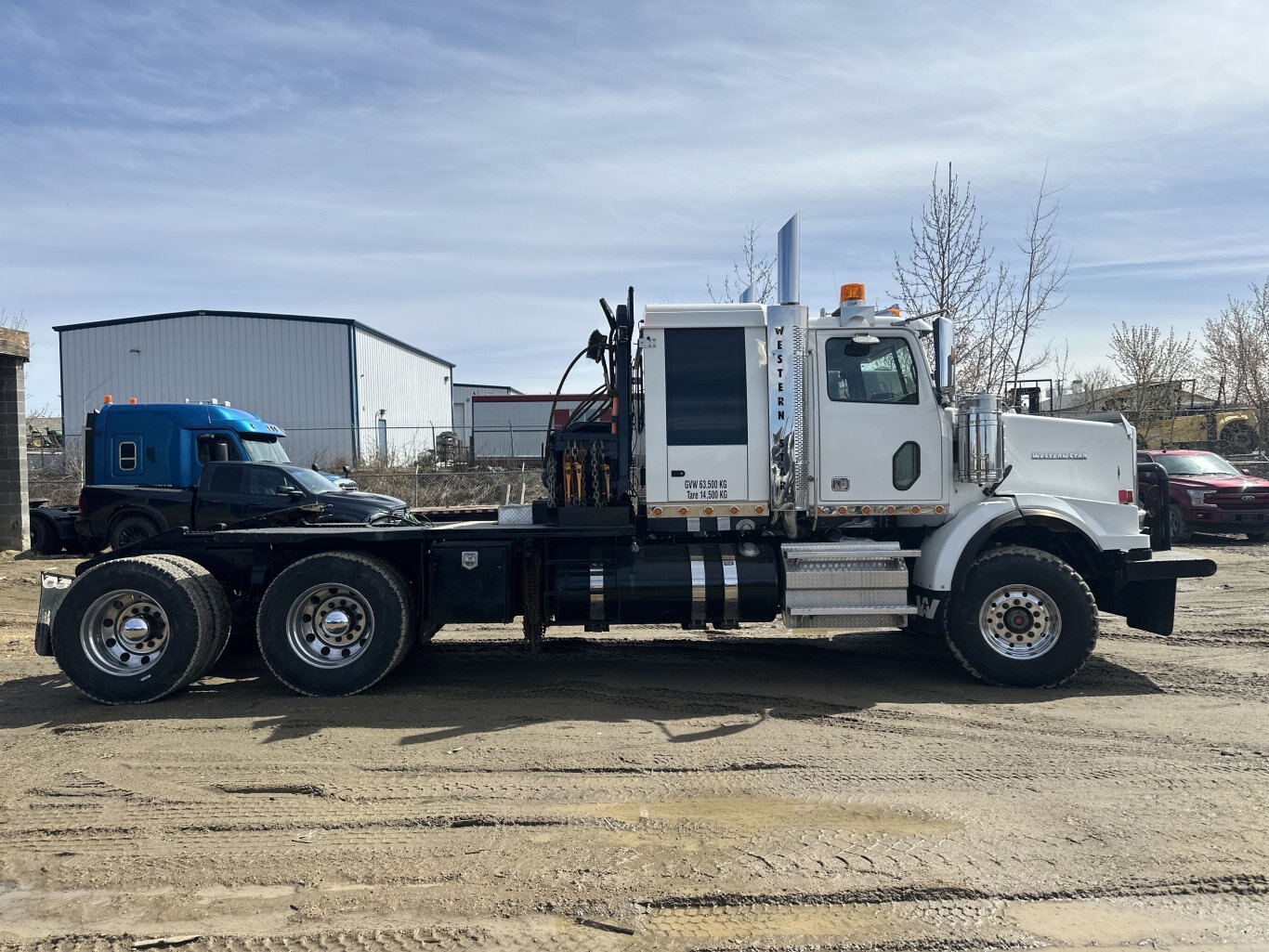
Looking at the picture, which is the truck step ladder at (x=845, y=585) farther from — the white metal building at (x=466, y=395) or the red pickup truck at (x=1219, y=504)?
the white metal building at (x=466, y=395)

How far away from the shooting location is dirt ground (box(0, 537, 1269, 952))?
361 cm

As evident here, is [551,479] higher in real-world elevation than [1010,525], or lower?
higher


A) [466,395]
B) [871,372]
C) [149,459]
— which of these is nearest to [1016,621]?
[871,372]

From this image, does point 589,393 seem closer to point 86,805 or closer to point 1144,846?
point 86,805

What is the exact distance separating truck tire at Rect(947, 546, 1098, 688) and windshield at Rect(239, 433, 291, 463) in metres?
11.8

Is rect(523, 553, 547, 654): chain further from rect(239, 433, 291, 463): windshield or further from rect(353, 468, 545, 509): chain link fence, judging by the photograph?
rect(353, 468, 545, 509): chain link fence

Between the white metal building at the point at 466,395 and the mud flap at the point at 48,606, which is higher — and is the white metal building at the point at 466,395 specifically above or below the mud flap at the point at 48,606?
above

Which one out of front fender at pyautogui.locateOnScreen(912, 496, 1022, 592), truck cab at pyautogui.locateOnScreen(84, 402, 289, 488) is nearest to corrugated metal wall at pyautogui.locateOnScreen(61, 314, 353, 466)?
truck cab at pyautogui.locateOnScreen(84, 402, 289, 488)

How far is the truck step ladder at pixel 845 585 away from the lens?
698 centimetres

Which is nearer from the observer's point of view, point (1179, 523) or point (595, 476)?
point (595, 476)

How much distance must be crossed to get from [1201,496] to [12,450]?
21.5 metres

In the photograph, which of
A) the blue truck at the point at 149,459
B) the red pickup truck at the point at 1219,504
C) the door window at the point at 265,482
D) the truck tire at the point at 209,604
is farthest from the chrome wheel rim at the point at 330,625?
the red pickup truck at the point at 1219,504

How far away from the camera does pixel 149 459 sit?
1488 centimetres

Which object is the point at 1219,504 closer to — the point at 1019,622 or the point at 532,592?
the point at 1019,622
